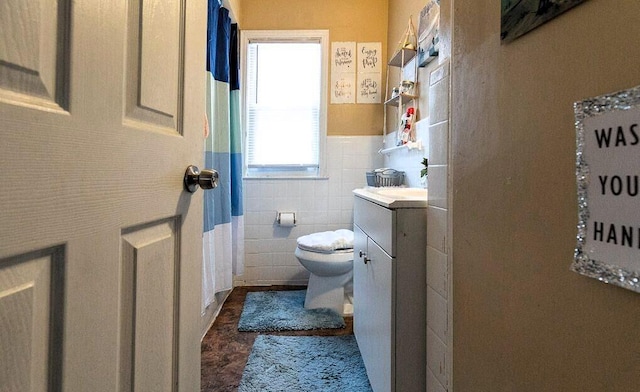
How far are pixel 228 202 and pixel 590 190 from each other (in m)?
1.91

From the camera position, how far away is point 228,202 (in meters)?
2.03

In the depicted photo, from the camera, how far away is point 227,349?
1607 millimetres

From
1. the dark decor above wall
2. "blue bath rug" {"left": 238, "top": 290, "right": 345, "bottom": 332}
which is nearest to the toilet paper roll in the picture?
"blue bath rug" {"left": 238, "top": 290, "right": 345, "bottom": 332}

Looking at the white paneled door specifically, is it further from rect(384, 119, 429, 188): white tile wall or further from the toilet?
rect(384, 119, 429, 188): white tile wall

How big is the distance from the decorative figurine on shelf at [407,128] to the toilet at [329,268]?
0.72 metres

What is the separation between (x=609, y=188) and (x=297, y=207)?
2.29 m

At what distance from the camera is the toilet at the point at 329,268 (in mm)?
1882

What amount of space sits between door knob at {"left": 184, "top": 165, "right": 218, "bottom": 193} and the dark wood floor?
3.45ft

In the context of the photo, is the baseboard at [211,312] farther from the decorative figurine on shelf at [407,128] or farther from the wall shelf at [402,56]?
the wall shelf at [402,56]

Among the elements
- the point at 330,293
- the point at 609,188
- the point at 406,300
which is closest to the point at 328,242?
the point at 330,293

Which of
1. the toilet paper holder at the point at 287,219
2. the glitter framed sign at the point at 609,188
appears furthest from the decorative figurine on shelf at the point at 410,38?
the glitter framed sign at the point at 609,188

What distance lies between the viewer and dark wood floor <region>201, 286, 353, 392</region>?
1.36 meters

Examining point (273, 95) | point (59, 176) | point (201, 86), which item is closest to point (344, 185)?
point (273, 95)

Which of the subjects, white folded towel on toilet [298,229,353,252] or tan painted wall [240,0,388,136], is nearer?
white folded towel on toilet [298,229,353,252]
